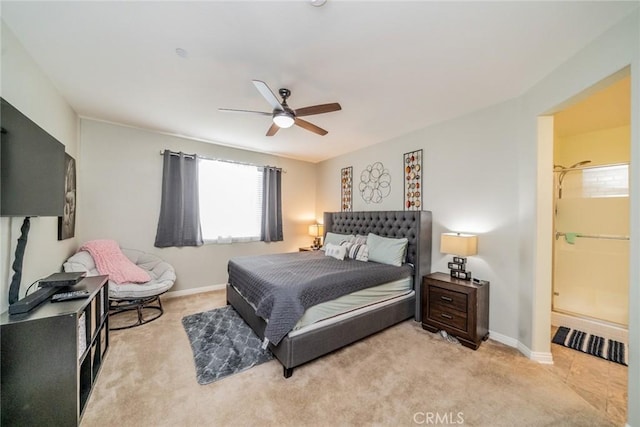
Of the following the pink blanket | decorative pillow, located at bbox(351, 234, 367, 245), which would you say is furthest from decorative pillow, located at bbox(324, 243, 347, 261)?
the pink blanket

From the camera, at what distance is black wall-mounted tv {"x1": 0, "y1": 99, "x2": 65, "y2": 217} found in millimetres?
1376

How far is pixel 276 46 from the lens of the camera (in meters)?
1.77

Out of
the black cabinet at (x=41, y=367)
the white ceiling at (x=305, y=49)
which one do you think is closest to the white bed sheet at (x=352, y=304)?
the black cabinet at (x=41, y=367)

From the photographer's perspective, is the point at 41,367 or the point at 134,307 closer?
the point at 41,367

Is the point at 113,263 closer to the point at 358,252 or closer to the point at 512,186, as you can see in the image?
the point at 358,252

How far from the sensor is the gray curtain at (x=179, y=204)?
3.74m

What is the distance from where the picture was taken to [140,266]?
3.42 m

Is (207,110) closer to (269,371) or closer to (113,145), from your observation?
(113,145)

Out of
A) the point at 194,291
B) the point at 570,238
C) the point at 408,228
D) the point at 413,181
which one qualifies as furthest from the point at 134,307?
the point at 570,238

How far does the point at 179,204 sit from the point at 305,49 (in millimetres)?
3254

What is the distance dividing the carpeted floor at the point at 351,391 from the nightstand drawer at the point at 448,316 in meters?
0.24

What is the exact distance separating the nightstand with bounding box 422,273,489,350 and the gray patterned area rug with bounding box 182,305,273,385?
191cm

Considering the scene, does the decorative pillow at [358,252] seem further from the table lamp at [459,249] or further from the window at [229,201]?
the window at [229,201]

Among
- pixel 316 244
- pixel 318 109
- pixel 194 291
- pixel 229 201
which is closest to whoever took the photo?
pixel 318 109
